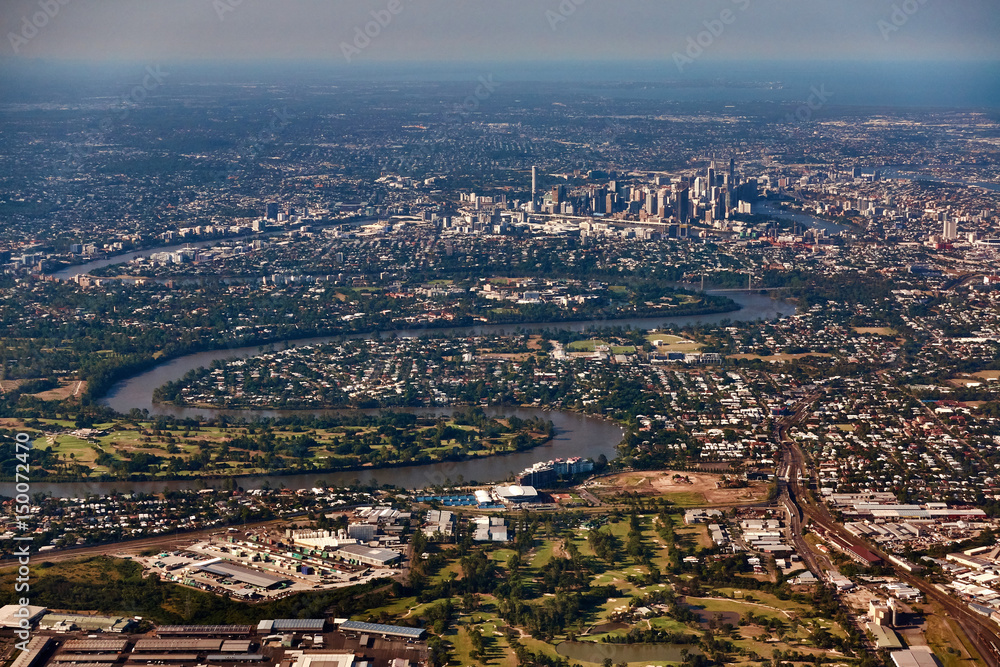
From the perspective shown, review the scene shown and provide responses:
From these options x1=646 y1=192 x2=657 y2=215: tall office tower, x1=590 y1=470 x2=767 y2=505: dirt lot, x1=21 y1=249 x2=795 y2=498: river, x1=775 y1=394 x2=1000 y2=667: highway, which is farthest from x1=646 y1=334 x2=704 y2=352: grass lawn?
x1=646 y1=192 x2=657 y2=215: tall office tower

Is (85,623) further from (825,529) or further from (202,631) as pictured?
(825,529)

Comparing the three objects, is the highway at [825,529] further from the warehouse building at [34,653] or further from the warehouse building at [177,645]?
the warehouse building at [34,653]

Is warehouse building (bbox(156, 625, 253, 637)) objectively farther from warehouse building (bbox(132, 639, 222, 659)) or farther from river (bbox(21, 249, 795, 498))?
river (bbox(21, 249, 795, 498))

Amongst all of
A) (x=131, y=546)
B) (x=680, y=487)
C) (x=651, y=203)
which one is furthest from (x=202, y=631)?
(x=651, y=203)

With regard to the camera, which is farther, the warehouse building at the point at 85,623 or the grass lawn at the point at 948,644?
the warehouse building at the point at 85,623

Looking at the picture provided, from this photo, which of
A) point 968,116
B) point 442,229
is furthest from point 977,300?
point 968,116

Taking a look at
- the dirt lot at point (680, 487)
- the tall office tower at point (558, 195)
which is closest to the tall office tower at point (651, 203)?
the tall office tower at point (558, 195)
